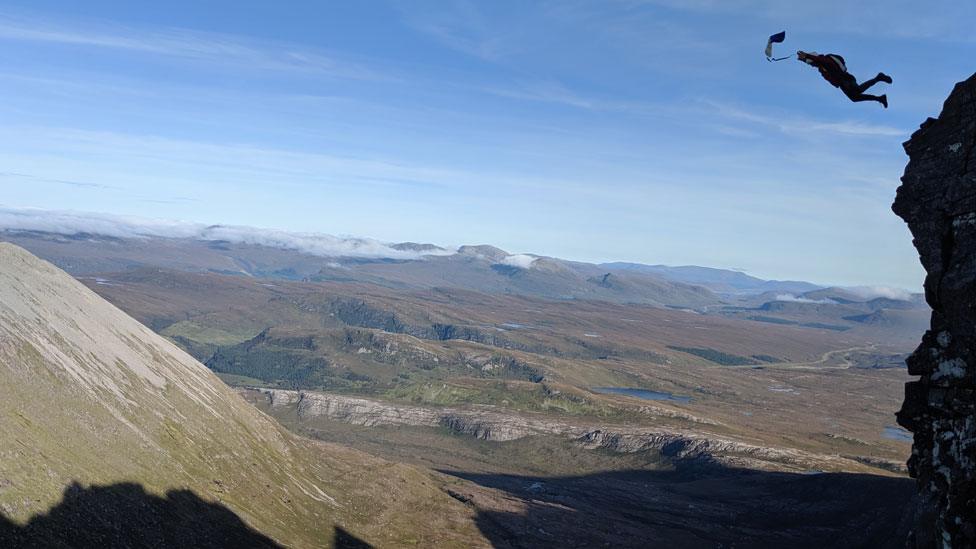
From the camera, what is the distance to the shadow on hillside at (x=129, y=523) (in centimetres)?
6650

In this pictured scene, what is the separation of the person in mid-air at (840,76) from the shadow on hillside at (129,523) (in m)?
75.3

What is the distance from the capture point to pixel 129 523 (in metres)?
80.1

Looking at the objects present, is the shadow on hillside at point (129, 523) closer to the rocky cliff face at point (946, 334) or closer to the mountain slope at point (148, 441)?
the mountain slope at point (148, 441)

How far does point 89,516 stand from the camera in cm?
7500

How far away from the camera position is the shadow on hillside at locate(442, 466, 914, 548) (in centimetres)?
14662

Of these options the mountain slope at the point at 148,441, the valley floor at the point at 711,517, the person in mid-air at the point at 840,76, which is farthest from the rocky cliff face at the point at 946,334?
the valley floor at the point at 711,517

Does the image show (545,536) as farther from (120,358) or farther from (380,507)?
(120,358)

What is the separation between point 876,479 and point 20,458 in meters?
192

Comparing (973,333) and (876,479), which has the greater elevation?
(973,333)

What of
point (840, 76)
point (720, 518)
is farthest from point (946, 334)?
point (720, 518)

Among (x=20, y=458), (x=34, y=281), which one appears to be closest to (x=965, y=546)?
(x=20, y=458)

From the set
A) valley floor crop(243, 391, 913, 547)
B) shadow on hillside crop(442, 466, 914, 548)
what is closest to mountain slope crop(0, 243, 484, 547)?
valley floor crop(243, 391, 913, 547)

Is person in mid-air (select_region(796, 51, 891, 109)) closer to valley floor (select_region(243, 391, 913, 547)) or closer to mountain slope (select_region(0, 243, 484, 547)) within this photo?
mountain slope (select_region(0, 243, 484, 547))

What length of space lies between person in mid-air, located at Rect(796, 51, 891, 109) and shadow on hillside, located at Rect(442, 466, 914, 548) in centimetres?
11905
